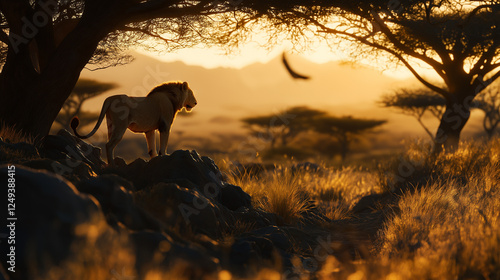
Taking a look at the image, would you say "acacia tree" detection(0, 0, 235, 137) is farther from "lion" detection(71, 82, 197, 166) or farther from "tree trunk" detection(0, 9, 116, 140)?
"lion" detection(71, 82, 197, 166)

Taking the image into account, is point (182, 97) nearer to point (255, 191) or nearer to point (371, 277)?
point (255, 191)

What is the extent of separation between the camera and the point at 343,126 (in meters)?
38.5

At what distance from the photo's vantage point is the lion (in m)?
8.63

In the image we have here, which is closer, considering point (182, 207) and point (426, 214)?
point (182, 207)

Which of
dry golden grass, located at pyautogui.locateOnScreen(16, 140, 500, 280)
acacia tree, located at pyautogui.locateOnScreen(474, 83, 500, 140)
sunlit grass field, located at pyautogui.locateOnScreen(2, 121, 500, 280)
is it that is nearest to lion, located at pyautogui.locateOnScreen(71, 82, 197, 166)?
sunlit grass field, located at pyautogui.locateOnScreen(2, 121, 500, 280)

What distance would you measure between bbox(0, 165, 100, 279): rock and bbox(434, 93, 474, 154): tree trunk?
1513cm

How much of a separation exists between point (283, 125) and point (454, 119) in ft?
70.9

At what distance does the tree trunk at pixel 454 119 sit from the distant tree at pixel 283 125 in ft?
65.6

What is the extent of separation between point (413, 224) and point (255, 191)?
3662 mm

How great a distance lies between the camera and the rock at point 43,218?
13.6 feet

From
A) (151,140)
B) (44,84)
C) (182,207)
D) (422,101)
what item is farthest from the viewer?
(422,101)

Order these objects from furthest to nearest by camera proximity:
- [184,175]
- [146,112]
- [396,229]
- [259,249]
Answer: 1. [146,112]
2. [184,175]
3. [396,229]
4. [259,249]

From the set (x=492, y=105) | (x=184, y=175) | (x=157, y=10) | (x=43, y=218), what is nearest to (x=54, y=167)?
(x=184, y=175)

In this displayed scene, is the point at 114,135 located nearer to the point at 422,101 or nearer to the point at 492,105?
the point at 422,101
